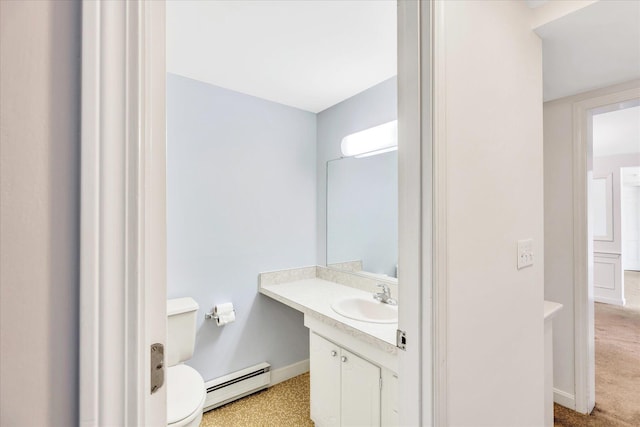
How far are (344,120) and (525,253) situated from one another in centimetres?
159

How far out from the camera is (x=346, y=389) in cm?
159

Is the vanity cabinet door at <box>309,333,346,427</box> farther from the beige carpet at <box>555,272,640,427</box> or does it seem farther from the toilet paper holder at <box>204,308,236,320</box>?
the beige carpet at <box>555,272,640,427</box>

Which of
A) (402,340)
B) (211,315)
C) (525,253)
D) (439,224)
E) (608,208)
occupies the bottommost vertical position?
(211,315)

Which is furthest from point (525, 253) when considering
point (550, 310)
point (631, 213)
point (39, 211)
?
point (631, 213)

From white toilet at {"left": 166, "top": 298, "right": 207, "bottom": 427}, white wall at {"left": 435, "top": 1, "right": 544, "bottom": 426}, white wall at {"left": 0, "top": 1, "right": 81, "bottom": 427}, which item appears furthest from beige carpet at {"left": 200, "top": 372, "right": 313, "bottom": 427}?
white wall at {"left": 0, "top": 1, "right": 81, "bottom": 427}

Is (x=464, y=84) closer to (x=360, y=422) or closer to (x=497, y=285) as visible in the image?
(x=497, y=285)

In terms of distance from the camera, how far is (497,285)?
112cm

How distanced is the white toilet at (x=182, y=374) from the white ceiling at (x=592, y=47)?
2296 mm

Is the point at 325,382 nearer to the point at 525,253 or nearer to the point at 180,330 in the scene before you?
the point at 180,330

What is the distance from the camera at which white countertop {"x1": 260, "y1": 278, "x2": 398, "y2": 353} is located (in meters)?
1.39

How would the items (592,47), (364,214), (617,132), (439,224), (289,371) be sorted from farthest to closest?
(617,132) < (289,371) < (364,214) < (592,47) < (439,224)

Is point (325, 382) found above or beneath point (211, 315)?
beneath

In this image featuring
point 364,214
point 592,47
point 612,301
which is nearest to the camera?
point 592,47

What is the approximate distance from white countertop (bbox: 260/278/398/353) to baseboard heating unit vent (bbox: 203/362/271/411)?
23.0 inches
